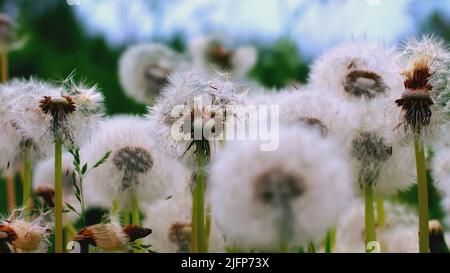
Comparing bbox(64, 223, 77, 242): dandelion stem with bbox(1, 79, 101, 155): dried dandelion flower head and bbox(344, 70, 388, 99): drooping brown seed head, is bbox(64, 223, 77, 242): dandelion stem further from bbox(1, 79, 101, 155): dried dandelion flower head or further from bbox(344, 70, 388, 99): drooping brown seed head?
bbox(344, 70, 388, 99): drooping brown seed head

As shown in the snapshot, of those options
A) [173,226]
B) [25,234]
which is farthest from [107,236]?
[173,226]

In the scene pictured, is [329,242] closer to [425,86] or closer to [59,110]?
[425,86]

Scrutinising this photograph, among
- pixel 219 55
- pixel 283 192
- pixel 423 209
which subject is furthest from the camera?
pixel 219 55

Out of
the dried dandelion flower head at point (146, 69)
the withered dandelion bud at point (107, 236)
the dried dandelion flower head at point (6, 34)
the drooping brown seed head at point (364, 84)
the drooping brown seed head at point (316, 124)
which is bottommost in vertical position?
the withered dandelion bud at point (107, 236)

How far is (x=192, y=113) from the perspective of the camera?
3.31ft

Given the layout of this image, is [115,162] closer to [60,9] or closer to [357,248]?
Answer: [357,248]

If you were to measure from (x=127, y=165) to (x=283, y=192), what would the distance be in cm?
54

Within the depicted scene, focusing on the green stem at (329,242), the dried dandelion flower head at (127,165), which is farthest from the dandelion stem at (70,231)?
the green stem at (329,242)

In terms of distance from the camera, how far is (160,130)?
1.04 metres

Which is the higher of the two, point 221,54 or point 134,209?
point 221,54

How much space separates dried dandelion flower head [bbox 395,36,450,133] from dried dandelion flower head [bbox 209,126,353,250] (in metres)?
0.25

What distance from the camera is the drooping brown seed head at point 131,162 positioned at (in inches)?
48.3

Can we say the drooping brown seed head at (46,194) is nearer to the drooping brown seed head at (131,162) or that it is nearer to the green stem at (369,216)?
the drooping brown seed head at (131,162)

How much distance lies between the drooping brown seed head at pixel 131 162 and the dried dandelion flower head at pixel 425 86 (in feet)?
1.50
